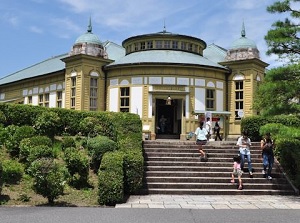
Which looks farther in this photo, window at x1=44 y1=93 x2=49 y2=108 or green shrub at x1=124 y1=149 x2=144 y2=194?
window at x1=44 y1=93 x2=49 y2=108

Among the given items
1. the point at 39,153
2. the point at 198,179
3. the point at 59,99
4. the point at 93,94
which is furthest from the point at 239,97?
the point at 39,153

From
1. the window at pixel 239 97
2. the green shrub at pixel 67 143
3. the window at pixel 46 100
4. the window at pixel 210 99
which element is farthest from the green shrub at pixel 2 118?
the window at pixel 239 97

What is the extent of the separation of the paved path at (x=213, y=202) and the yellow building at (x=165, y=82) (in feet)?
38.9

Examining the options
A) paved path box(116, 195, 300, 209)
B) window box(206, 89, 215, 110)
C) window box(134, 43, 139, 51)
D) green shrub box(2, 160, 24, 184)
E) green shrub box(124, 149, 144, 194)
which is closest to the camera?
paved path box(116, 195, 300, 209)

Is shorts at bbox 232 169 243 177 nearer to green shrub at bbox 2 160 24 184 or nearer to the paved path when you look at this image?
the paved path

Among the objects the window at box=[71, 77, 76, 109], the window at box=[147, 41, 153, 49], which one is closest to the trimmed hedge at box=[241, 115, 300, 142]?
the window at box=[147, 41, 153, 49]

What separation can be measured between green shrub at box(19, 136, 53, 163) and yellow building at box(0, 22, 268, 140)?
418 inches

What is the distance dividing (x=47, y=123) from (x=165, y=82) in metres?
10.1

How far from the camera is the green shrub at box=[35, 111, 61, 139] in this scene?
17453 millimetres

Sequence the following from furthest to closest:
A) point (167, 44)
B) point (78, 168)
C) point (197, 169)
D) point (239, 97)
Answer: point (167, 44) → point (239, 97) → point (197, 169) → point (78, 168)

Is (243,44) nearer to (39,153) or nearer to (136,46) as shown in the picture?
(136,46)

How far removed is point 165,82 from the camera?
25562mm

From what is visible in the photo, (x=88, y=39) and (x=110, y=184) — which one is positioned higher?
(x=88, y=39)

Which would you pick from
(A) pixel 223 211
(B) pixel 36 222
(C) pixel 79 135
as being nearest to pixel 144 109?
(C) pixel 79 135
